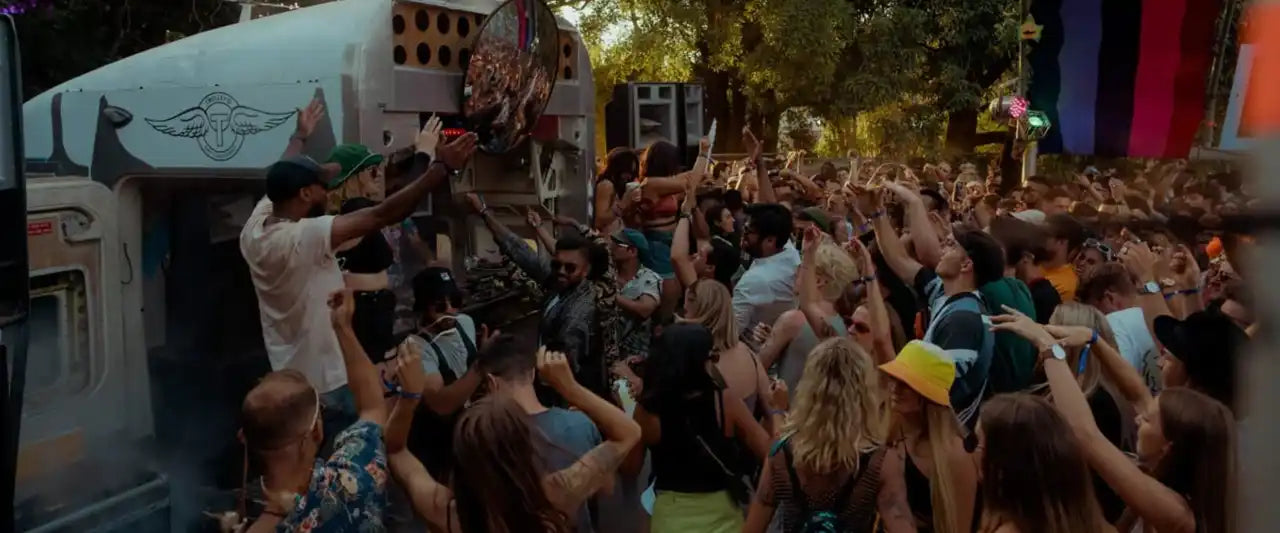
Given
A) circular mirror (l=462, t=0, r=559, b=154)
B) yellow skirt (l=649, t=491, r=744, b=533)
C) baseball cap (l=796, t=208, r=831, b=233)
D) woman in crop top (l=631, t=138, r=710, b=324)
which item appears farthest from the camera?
woman in crop top (l=631, t=138, r=710, b=324)

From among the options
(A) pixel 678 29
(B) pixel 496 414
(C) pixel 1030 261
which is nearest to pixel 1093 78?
(C) pixel 1030 261

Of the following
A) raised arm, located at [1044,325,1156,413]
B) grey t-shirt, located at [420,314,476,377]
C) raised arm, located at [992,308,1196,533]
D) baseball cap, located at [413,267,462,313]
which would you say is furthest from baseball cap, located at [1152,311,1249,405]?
baseball cap, located at [413,267,462,313]

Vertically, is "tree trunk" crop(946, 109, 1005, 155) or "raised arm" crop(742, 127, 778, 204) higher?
"raised arm" crop(742, 127, 778, 204)

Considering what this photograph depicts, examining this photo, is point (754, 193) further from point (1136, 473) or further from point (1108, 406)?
point (1136, 473)

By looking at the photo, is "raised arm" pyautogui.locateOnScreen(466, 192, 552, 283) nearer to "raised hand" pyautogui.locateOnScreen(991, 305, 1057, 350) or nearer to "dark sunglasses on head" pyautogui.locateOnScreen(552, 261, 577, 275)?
"dark sunglasses on head" pyautogui.locateOnScreen(552, 261, 577, 275)

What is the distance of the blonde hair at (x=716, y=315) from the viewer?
15.4 ft

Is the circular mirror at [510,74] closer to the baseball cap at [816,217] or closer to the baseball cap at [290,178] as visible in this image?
the baseball cap at [290,178]

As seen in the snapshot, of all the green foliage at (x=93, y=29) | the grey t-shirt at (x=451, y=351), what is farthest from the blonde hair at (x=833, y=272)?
the green foliage at (x=93, y=29)

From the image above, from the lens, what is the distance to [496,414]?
3.10 m

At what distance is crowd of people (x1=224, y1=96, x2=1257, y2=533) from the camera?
3.10 metres

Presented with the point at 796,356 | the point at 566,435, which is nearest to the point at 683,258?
the point at 796,356

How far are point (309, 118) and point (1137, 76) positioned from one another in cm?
524

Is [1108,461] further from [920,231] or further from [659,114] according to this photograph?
[659,114]

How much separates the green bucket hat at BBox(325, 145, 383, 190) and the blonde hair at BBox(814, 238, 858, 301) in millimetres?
2310
